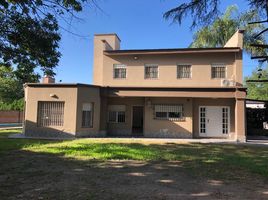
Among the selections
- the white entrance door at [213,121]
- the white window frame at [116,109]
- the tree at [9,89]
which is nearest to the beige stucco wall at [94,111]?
the white window frame at [116,109]

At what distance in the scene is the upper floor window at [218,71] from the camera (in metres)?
22.2

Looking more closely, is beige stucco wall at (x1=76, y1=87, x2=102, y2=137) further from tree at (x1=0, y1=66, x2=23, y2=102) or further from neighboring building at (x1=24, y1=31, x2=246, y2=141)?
tree at (x1=0, y1=66, x2=23, y2=102)

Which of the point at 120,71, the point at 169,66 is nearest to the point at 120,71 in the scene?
the point at 120,71

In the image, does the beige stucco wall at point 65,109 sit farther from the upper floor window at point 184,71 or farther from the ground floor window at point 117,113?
the upper floor window at point 184,71

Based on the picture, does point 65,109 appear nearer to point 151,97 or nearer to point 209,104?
point 151,97

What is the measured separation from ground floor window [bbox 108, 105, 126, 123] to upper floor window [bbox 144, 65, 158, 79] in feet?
10.0

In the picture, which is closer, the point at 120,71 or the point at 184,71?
the point at 184,71

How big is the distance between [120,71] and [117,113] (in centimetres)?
334

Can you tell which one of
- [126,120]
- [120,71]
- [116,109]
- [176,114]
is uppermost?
[120,71]

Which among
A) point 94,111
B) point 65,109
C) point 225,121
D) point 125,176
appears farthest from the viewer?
point 225,121

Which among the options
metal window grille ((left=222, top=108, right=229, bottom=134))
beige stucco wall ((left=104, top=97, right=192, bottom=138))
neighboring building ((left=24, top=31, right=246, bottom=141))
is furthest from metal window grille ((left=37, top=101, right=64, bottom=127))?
metal window grille ((left=222, top=108, right=229, bottom=134))

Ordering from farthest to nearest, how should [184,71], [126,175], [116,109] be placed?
[116,109]
[184,71]
[126,175]

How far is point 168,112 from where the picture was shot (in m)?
22.6

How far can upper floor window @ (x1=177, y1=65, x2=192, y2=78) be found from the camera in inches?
893
